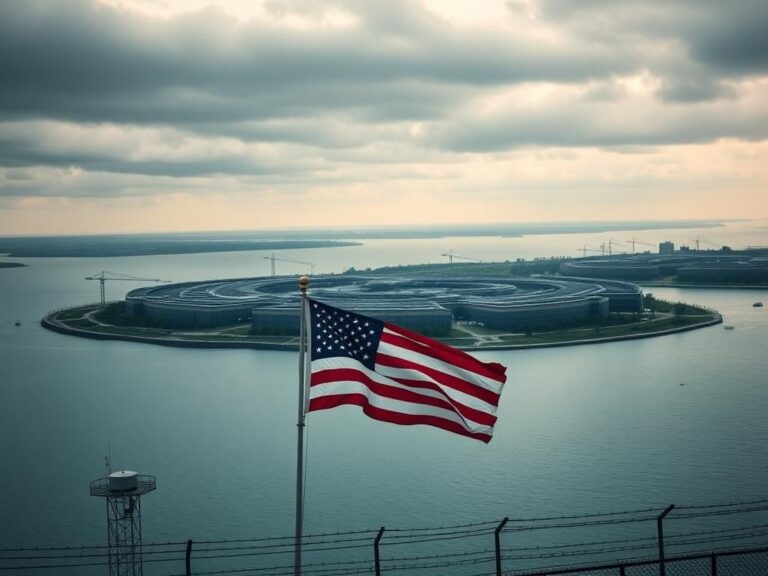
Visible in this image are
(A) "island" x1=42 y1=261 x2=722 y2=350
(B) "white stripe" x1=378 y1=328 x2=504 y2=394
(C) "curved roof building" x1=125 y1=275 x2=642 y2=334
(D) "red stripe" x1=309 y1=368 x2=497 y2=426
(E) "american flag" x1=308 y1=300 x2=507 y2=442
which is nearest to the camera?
(E) "american flag" x1=308 y1=300 x2=507 y2=442

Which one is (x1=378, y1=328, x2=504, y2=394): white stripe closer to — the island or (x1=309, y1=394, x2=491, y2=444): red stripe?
(x1=309, y1=394, x2=491, y2=444): red stripe

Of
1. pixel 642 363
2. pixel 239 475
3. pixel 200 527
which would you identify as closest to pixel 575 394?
pixel 642 363

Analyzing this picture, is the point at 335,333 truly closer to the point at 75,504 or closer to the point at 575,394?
the point at 75,504

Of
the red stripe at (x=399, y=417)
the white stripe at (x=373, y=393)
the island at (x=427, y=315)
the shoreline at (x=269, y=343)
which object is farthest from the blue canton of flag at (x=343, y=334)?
the island at (x=427, y=315)

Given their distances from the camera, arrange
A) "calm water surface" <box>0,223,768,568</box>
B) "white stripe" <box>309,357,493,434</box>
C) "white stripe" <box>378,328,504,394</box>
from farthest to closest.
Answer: "calm water surface" <box>0,223,768,568</box>
"white stripe" <box>378,328,504,394</box>
"white stripe" <box>309,357,493,434</box>

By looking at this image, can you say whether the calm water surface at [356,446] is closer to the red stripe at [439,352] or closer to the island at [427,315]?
the island at [427,315]

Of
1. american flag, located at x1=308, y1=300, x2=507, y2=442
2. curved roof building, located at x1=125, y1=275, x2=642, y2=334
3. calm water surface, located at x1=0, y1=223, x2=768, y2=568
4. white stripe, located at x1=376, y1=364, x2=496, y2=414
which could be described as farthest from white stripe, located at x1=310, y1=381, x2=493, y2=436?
curved roof building, located at x1=125, y1=275, x2=642, y2=334

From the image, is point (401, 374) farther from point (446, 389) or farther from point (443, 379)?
→ point (446, 389)
